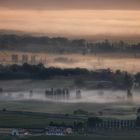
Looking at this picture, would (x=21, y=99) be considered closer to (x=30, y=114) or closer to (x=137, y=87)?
(x=30, y=114)

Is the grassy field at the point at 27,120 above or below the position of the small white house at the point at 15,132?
above

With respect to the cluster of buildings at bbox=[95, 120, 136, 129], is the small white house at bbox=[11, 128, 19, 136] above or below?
below

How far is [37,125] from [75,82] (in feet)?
7.86

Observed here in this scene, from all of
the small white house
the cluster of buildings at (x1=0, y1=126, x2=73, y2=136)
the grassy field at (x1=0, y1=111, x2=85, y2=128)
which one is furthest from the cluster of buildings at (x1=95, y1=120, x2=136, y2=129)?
the small white house

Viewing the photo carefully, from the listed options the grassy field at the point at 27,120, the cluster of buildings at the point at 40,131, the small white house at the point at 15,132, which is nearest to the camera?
the small white house at the point at 15,132

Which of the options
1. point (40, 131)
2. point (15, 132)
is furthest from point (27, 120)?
point (15, 132)

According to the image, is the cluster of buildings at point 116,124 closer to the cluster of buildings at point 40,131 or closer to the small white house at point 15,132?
the cluster of buildings at point 40,131

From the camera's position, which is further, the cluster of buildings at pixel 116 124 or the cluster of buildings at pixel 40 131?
the cluster of buildings at pixel 116 124

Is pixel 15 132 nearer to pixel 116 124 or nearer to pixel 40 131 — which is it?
pixel 40 131

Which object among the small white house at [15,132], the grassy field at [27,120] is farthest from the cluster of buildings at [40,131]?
the grassy field at [27,120]

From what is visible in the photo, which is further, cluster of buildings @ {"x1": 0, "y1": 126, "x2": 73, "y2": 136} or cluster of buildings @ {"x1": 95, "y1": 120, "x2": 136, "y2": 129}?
cluster of buildings @ {"x1": 95, "y1": 120, "x2": 136, "y2": 129}

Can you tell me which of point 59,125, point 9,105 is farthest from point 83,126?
A: point 9,105

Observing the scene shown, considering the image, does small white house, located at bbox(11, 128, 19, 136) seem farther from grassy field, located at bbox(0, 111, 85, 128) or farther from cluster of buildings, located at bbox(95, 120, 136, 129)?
cluster of buildings, located at bbox(95, 120, 136, 129)

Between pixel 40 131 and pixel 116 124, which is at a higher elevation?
pixel 116 124
